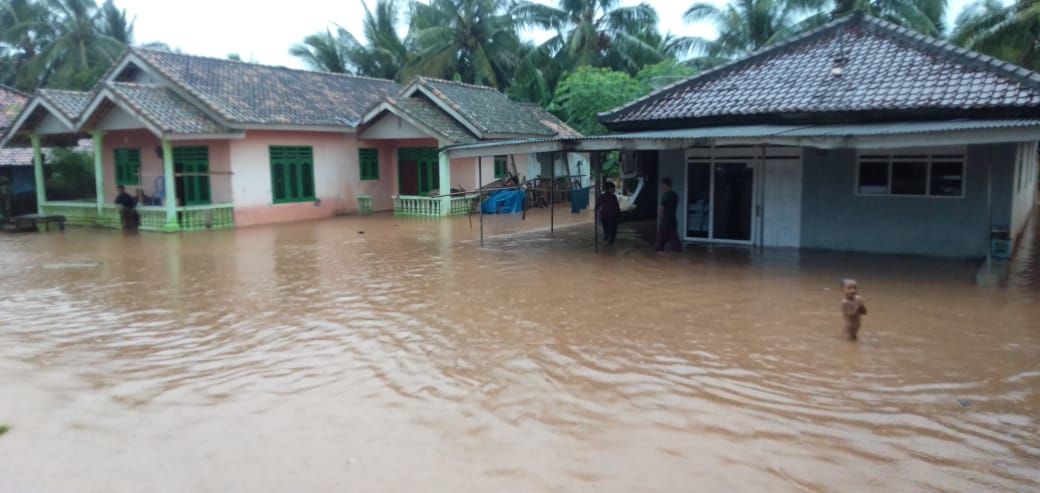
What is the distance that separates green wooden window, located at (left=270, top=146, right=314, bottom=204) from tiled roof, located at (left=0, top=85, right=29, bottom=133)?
951cm

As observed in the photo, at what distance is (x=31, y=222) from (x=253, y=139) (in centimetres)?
613

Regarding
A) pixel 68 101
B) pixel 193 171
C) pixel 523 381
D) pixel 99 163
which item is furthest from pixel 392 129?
pixel 523 381

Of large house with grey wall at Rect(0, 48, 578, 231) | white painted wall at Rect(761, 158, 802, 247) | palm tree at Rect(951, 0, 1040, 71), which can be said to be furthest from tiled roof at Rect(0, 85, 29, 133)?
palm tree at Rect(951, 0, 1040, 71)

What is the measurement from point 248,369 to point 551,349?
9.38 feet

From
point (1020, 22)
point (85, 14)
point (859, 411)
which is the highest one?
point (85, 14)

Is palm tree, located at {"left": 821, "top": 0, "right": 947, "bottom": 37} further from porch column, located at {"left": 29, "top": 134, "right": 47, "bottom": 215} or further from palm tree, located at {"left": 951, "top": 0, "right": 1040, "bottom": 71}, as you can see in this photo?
porch column, located at {"left": 29, "top": 134, "right": 47, "bottom": 215}

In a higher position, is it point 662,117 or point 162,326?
point 662,117

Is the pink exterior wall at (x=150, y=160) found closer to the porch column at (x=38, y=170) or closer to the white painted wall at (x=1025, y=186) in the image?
the porch column at (x=38, y=170)

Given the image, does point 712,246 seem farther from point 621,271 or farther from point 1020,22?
point 1020,22

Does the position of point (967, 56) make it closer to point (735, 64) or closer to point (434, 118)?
point (735, 64)

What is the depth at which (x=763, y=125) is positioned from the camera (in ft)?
45.3

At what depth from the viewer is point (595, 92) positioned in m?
27.5

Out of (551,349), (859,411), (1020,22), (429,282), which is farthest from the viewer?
(1020,22)

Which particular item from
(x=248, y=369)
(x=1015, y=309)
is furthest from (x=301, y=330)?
(x=1015, y=309)
